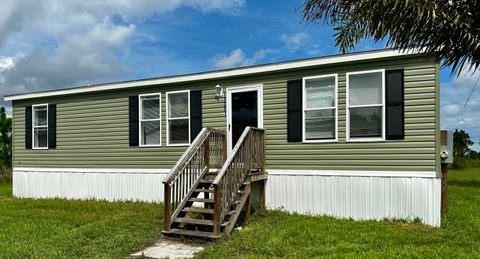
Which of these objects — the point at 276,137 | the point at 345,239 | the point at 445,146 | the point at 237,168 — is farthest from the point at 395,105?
the point at 237,168

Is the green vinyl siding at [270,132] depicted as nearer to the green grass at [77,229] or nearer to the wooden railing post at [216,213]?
the green grass at [77,229]

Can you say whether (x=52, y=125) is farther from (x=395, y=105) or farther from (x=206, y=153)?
(x=395, y=105)

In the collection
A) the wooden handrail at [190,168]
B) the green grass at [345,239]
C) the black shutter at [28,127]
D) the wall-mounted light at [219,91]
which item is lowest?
the green grass at [345,239]

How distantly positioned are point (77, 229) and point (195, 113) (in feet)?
12.4

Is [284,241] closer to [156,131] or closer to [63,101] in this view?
[156,131]

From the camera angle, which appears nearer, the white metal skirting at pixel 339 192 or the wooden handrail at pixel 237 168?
the wooden handrail at pixel 237 168

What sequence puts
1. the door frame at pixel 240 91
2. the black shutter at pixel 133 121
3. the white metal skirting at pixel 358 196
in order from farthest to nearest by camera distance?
the black shutter at pixel 133 121, the door frame at pixel 240 91, the white metal skirting at pixel 358 196

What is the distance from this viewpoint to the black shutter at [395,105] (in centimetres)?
770

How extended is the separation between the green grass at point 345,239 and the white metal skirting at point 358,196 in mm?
292

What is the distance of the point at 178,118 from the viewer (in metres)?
10.1

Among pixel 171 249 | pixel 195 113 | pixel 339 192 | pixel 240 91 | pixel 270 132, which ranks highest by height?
pixel 240 91

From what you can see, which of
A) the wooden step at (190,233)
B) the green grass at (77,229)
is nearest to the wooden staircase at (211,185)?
the wooden step at (190,233)

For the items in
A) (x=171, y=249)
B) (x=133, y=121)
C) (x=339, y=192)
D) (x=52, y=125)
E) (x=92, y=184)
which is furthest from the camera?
(x=52, y=125)

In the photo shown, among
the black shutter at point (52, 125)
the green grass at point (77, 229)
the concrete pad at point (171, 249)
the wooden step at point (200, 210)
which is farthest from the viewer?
the black shutter at point (52, 125)
